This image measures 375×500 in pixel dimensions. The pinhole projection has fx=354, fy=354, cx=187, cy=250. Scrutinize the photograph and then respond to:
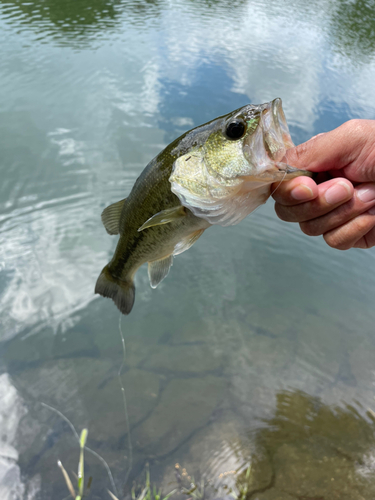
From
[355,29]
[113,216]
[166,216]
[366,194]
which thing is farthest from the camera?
[355,29]

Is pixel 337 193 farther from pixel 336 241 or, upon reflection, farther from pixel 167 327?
pixel 167 327

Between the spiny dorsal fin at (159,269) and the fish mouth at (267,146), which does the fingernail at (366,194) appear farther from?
the spiny dorsal fin at (159,269)

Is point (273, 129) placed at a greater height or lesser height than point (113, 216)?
greater

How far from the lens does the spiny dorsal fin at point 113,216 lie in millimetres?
2102

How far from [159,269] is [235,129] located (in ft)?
3.26

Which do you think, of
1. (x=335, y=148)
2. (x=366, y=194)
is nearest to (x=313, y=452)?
(x=366, y=194)

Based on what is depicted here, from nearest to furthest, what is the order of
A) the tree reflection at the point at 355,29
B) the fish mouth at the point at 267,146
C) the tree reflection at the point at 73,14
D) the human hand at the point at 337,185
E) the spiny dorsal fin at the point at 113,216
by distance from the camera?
the fish mouth at the point at 267,146 < the human hand at the point at 337,185 < the spiny dorsal fin at the point at 113,216 < the tree reflection at the point at 73,14 < the tree reflection at the point at 355,29

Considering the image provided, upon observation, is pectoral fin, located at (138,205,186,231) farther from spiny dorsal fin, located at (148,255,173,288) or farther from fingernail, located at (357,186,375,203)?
fingernail, located at (357,186,375,203)

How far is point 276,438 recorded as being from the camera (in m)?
3.12

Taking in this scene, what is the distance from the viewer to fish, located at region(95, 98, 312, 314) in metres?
1.44

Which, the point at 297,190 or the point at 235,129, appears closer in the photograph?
the point at 235,129

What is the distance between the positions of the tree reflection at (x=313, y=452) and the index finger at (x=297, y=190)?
231 centimetres

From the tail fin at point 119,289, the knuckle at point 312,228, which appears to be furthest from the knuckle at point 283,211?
the tail fin at point 119,289

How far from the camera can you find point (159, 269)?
216 centimetres
